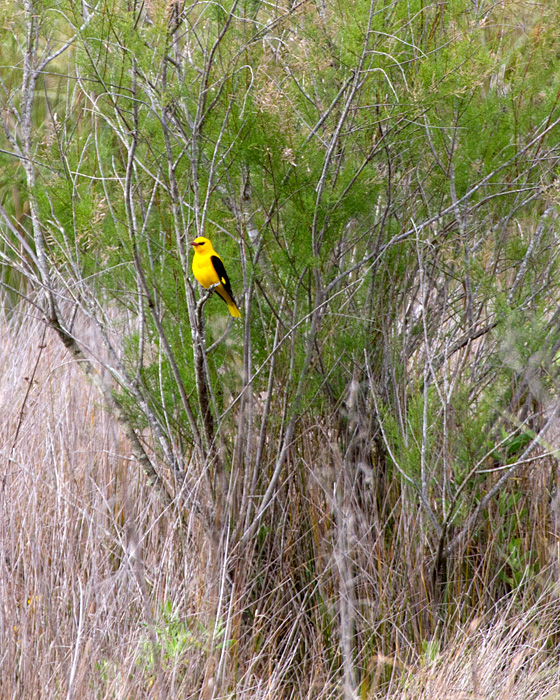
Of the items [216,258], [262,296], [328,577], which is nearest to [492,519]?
[328,577]

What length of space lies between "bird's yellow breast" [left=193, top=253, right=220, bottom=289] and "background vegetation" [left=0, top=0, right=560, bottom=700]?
0.08 m

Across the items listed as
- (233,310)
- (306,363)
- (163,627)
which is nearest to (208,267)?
(233,310)

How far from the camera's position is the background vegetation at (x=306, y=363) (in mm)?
2250

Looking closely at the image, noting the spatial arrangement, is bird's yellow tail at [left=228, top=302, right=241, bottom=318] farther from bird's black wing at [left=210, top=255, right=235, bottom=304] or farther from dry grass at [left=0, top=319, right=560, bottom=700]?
dry grass at [left=0, top=319, right=560, bottom=700]

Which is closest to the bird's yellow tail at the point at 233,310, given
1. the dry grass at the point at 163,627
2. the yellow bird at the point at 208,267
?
the yellow bird at the point at 208,267

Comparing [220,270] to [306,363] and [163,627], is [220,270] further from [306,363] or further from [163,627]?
[163,627]

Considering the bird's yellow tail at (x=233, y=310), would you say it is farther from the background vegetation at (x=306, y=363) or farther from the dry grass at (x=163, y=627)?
the dry grass at (x=163, y=627)

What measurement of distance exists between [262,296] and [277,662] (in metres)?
1.30

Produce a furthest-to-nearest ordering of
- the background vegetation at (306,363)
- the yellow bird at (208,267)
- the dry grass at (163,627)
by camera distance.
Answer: the yellow bird at (208,267)
the background vegetation at (306,363)
the dry grass at (163,627)

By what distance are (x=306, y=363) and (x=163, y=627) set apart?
95 cm

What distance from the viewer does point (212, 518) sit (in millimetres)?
2566

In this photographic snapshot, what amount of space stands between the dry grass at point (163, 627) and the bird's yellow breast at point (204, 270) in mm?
766

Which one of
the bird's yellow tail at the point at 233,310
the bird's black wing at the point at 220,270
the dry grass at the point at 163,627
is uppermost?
the bird's black wing at the point at 220,270

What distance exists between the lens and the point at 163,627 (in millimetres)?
2117
